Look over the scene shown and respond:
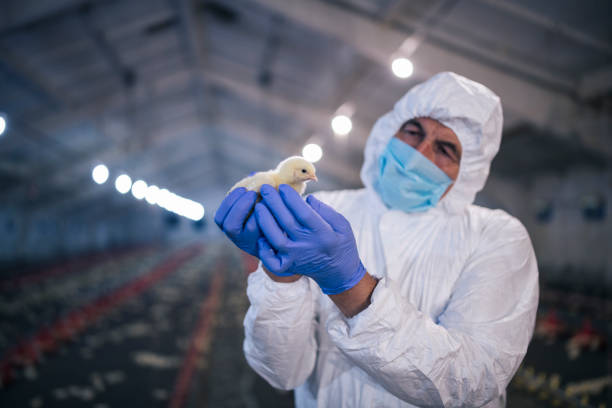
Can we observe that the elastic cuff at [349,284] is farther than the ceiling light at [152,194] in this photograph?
No

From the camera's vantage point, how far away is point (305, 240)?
1.05 meters

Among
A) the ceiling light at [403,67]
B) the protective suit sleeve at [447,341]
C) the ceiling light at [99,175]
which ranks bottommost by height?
the protective suit sleeve at [447,341]

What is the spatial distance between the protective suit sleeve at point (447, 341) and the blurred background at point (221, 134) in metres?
0.77

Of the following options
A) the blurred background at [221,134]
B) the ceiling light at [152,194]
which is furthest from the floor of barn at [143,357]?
the ceiling light at [152,194]

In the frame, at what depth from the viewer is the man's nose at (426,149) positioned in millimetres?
1554

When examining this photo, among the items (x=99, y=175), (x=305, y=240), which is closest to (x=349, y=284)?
(x=305, y=240)

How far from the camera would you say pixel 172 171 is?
17016mm

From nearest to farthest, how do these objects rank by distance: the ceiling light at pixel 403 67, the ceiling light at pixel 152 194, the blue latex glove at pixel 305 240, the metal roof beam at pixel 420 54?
the blue latex glove at pixel 305 240
the ceiling light at pixel 152 194
the ceiling light at pixel 403 67
the metal roof beam at pixel 420 54

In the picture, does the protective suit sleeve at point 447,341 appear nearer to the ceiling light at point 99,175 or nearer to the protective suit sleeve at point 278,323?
the protective suit sleeve at point 278,323

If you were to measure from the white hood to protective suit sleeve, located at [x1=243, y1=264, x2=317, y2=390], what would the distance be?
0.81m

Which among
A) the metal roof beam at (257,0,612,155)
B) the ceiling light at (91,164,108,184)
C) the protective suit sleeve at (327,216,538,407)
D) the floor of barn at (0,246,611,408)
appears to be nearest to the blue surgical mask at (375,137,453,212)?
the protective suit sleeve at (327,216,538,407)

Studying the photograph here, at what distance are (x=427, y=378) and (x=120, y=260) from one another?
20.1 m

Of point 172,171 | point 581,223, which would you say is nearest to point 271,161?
point 172,171

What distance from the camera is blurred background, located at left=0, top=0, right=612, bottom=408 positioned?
4758 millimetres
